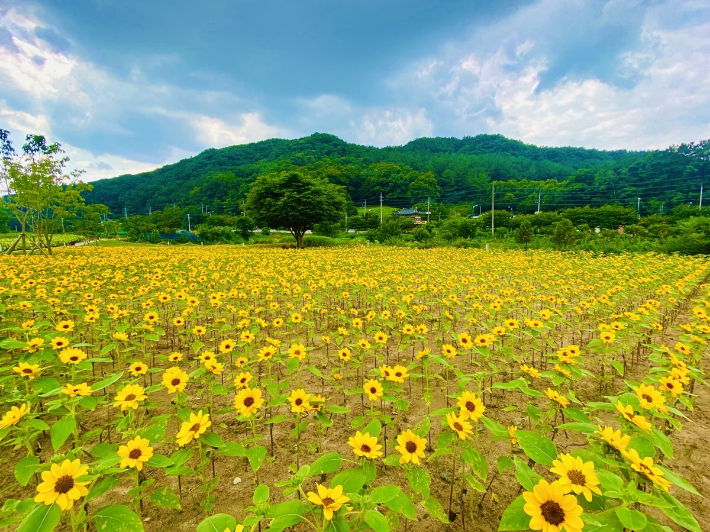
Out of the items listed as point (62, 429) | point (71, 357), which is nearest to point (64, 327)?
point (71, 357)

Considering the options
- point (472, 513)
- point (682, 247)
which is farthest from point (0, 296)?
point (682, 247)

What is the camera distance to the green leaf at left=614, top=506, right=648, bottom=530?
3.36 feet

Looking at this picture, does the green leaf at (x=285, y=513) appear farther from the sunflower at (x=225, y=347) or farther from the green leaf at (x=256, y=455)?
the sunflower at (x=225, y=347)

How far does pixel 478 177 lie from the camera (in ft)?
258

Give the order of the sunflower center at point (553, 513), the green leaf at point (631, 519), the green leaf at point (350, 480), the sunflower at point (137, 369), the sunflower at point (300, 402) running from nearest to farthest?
1. the green leaf at point (631, 519)
2. the sunflower center at point (553, 513)
3. the green leaf at point (350, 480)
4. the sunflower at point (300, 402)
5. the sunflower at point (137, 369)

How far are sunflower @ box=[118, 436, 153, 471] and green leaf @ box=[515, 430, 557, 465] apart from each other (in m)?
1.79

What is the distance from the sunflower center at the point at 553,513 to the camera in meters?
1.13

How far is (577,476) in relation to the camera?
1256 millimetres

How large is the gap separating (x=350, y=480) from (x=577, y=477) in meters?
0.94

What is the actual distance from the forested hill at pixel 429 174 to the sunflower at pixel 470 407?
57066 millimetres

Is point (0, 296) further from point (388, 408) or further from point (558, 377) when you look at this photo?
point (558, 377)

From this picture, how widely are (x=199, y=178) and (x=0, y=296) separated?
86098mm

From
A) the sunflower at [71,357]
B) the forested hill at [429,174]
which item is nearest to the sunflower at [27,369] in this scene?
the sunflower at [71,357]

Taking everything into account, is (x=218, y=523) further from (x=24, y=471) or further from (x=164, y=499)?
(x=24, y=471)
